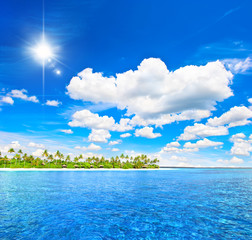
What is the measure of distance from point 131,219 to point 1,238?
11.8 metres

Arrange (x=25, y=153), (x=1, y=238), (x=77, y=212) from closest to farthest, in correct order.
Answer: (x=1, y=238) < (x=77, y=212) < (x=25, y=153)

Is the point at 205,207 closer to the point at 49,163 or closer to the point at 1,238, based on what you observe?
the point at 1,238

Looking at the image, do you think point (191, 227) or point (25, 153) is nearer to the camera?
point (191, 227)

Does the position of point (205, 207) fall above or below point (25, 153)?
below

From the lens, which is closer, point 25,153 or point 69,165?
point 25,153

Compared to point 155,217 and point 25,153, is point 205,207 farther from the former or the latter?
point 25,153

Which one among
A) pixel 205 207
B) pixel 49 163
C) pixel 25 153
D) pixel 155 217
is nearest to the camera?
pixel 155 217

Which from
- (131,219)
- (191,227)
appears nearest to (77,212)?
(131,219)

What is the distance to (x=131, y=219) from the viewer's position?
17531mm

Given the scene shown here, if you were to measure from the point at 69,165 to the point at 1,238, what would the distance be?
183 meters

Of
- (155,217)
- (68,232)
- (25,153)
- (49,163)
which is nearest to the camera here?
(68,232)

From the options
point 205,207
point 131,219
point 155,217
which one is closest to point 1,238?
point 131,219

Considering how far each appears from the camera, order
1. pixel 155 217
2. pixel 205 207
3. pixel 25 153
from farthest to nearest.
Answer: pixel 25 153 → pixel 205 207 → pixel 155 217

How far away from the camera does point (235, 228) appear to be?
50.3ft
